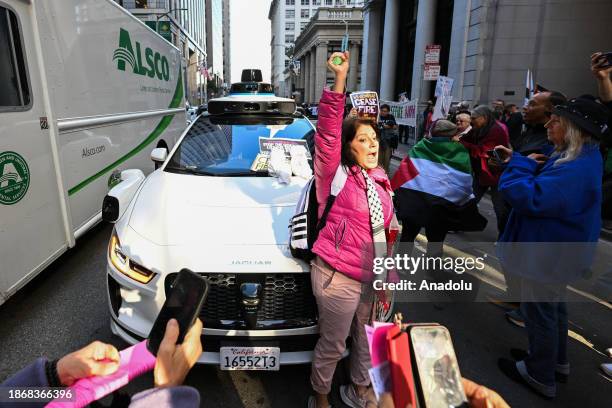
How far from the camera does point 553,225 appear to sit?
96.8 inches

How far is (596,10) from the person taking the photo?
43.6 feet

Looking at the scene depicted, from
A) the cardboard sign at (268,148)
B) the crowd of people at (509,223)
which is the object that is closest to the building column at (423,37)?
the cardboard sign at (268,148)

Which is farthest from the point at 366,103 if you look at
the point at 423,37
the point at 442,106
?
the point at 423,37

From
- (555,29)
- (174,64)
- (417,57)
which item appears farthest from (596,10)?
(174,64)

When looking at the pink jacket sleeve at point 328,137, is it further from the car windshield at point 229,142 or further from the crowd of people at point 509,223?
the car windshield at point 229,142

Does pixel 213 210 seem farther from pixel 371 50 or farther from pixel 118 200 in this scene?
pixel 371 50

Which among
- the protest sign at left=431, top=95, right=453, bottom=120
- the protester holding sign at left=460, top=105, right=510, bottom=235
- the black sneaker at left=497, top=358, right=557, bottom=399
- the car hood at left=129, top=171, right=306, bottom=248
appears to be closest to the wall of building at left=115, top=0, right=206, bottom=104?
the protest sign at left=431, top=95, right=453, bottom=120

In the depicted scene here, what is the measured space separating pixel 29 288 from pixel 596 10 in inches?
681

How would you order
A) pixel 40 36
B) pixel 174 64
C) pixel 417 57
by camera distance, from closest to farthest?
pixel 40 36
pixel 174 64
pixel 417 57

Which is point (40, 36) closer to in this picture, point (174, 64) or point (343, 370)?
point (343, 370)

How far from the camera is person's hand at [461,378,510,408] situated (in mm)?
958

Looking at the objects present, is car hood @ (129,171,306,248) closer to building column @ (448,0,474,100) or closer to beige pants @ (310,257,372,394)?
beige pants @ (310,257,372,394)

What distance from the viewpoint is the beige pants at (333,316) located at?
2.15m

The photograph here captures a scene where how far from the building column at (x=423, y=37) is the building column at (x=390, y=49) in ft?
18.6
